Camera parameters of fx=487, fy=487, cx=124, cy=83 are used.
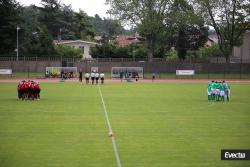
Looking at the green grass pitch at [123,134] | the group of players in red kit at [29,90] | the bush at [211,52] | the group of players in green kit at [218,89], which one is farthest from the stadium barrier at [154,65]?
the green grass pitch at [123,134]

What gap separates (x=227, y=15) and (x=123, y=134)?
6050 centimetres

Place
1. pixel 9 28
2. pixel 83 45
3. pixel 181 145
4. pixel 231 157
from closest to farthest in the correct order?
pixel 231 157, pixel 181 145, pixel 9 28, pixel 83 45

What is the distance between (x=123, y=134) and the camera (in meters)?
16.8

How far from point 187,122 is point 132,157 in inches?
305

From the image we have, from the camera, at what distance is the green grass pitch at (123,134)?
497 inches

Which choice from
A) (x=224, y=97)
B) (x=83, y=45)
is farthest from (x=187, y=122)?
(x=83, y=45)

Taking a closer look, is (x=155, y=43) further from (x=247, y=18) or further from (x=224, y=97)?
(x=224, y=97)

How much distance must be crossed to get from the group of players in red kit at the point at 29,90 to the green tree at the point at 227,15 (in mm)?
47174

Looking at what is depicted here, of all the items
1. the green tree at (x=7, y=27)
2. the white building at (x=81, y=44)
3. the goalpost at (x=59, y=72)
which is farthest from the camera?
the white building at (x=81, y=44)

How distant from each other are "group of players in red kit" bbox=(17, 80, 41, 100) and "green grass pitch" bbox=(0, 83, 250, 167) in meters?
2.34

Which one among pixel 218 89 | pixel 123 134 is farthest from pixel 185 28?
pixel 123 134

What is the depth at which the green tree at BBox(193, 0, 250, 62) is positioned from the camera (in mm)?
73312

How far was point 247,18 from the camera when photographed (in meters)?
73.8

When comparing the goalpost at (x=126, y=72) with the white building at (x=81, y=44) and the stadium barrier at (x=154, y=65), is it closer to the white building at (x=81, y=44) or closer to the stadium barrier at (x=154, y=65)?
the stadium barrier at (x=154, y=65)
